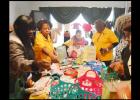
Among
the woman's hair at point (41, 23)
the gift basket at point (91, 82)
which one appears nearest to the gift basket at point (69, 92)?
the gift basket at point (91, 82)

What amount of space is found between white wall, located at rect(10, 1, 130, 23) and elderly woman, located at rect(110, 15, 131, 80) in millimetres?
100

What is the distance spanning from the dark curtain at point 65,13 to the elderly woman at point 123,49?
27 centimetres

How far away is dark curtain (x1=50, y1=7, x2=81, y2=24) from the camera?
4.60 feet

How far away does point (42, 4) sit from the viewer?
1396 mm

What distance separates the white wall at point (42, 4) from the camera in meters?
1.37

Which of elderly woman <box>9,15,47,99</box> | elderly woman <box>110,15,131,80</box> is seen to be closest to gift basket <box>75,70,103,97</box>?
elderly woman <box>110,15,131,80</box>

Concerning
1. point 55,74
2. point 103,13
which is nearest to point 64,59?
point 55,74

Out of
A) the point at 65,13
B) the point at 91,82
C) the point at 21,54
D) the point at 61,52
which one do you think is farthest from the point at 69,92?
the point at 65,13

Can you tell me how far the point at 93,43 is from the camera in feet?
4.63

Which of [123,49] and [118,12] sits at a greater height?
[118,12]

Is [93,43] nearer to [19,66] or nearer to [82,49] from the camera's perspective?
[82,49]

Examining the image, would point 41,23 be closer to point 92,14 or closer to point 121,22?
point 92,14

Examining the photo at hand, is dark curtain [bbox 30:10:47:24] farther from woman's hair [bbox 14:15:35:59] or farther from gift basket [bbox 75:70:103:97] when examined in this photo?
gift basket [bbox 75:70:103:97]

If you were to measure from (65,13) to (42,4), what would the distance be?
0.15 m
